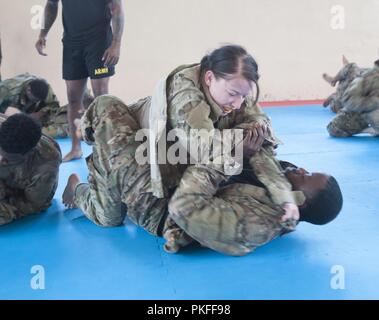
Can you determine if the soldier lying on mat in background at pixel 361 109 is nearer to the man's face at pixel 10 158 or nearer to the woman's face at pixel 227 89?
the woman's face at pixel 227 89

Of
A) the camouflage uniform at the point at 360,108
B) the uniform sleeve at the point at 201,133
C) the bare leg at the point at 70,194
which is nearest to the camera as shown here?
the uniform sleeve at the point at 201,133

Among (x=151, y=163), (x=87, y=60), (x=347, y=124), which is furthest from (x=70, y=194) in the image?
(x=347, y=124)

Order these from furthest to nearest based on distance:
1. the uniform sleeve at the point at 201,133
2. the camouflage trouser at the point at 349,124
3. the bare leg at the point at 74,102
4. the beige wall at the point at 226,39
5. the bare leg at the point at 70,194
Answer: the beige wall at the point at 226,39 → the camouflage trouser at the point at 349,124 → the bare leg at the point at 74,102 → the bare leg at the point at 70,194 → the uniform sleeve at the point at 201,133

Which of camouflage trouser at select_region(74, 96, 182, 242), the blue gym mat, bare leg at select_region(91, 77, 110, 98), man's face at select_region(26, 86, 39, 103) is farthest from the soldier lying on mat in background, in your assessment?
man's face at select_region(26, 86, 39, 103)

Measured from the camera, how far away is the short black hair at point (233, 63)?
2.23 meters

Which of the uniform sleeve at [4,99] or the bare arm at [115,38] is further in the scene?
the uniform sleeve at [4,99]

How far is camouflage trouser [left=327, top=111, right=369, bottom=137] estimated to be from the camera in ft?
16.3

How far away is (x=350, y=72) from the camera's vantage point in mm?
5969

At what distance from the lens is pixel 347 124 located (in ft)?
16.3

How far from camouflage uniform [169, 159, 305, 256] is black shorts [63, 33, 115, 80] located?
6.14 ft

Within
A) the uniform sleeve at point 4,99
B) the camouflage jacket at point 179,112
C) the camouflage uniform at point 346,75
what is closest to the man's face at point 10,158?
the camouflage jacket at point 179,112

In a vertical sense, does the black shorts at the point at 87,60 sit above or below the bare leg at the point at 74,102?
above

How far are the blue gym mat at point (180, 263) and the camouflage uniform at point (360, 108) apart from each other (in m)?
2.04

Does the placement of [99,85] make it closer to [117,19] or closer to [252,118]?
[117,19]
